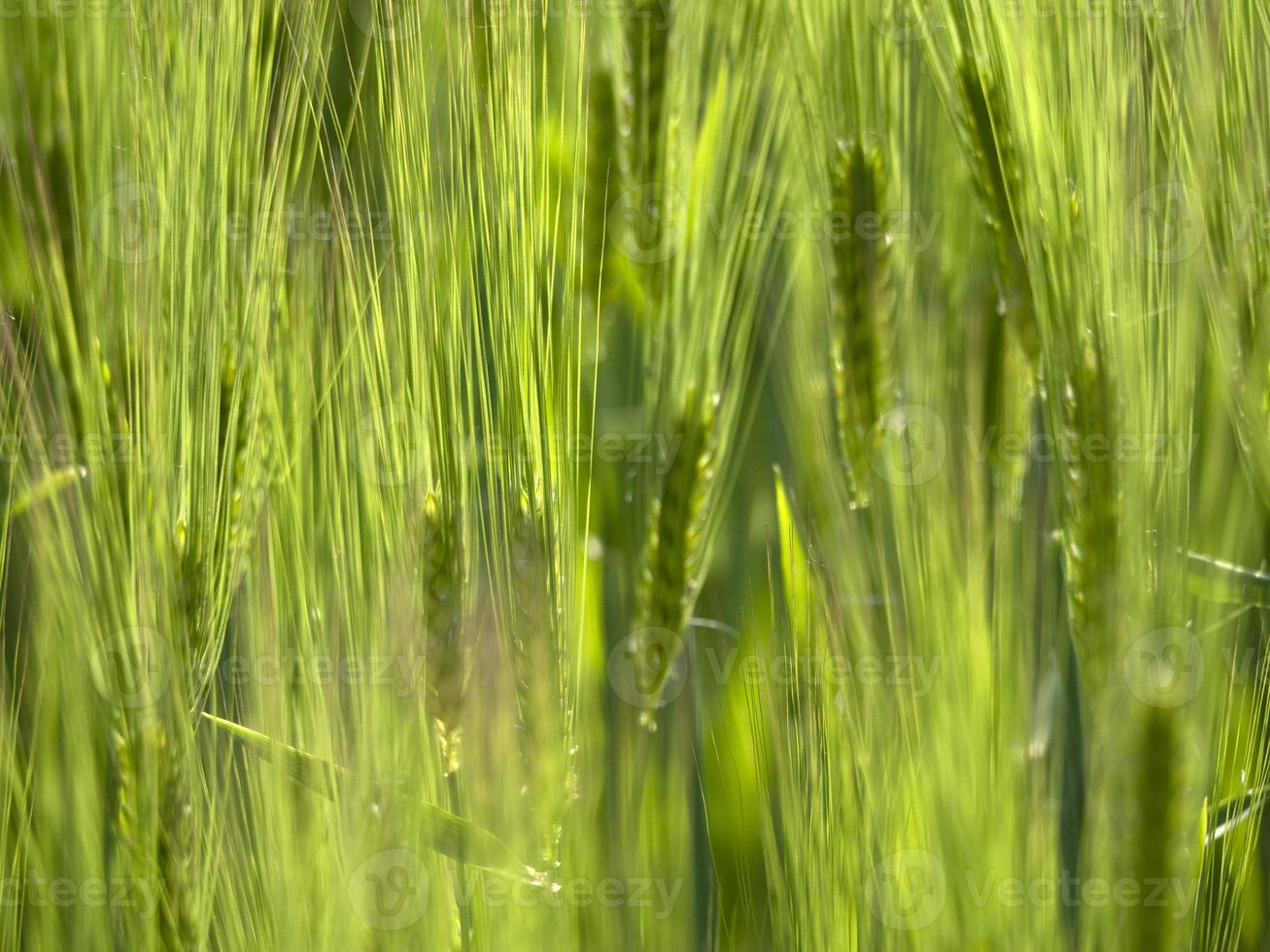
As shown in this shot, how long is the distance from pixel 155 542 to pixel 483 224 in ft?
0.78

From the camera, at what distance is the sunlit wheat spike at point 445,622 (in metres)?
0.53

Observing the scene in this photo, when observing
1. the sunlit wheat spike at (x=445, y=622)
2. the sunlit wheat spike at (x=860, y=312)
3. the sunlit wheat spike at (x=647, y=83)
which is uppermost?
the sunlit wheat spike at (x=647, y=83)

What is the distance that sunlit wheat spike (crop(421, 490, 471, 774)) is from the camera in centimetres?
53

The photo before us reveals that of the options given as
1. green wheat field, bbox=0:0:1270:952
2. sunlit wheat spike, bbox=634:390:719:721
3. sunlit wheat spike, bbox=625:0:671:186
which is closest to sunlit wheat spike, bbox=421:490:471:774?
green wheat field, bbox=0:0:1270:952

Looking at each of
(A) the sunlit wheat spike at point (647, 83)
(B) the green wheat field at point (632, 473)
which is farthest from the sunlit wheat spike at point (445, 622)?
(A) the sunlit wheat spike at point (647, 83)

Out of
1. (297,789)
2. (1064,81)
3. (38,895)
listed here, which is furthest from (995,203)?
(38,895)

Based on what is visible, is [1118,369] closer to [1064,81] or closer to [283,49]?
[1064,81]

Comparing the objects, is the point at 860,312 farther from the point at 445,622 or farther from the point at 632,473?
the point at 445,622

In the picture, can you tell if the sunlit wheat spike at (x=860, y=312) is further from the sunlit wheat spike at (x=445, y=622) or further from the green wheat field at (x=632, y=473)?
the sunlit wheat spike at (x=445, y=622)

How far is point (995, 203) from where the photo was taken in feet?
1.83

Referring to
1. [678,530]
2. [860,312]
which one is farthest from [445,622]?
[860,312]

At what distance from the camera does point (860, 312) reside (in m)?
0.59

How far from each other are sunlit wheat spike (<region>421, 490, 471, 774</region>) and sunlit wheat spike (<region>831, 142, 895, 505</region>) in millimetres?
238

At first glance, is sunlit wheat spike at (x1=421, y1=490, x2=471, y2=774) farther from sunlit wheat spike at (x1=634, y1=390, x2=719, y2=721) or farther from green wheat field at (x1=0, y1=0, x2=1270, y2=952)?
sunlit wheat spike at (x1=634, y1=390, x2=719, y2=721)
